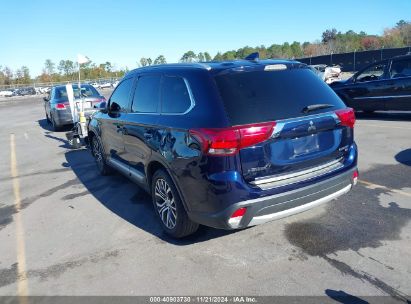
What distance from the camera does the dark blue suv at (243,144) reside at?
11.1 feet

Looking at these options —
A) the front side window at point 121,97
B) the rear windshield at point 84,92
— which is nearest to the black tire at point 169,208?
the front side window at point 121,97

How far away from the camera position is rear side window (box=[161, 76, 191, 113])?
3.85m

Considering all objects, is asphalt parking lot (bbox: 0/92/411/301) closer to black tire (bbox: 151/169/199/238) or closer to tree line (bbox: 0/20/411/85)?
black tire (bbox: 151/169/199/238)

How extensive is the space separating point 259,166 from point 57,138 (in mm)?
10595

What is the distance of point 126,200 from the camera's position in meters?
5.71

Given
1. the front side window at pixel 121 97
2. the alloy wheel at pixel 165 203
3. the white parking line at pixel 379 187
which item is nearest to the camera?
the alloy wheel at pixel 165 203

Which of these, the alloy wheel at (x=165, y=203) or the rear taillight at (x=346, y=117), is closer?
the rear taillight at (x=346, y=117)

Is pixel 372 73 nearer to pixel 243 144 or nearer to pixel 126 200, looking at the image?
pixel 126 200

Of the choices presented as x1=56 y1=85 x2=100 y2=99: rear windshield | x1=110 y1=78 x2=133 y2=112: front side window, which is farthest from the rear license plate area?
x1=56 y1=85 x2=100 y2=99: rear windshield

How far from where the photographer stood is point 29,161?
364 inches

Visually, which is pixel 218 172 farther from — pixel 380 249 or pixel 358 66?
pixel 358 66

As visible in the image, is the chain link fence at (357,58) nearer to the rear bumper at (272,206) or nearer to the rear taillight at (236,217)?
the rear bumper at (272,206)

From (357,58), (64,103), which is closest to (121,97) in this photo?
(64,103)

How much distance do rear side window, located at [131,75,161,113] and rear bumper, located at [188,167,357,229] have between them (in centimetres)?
148
